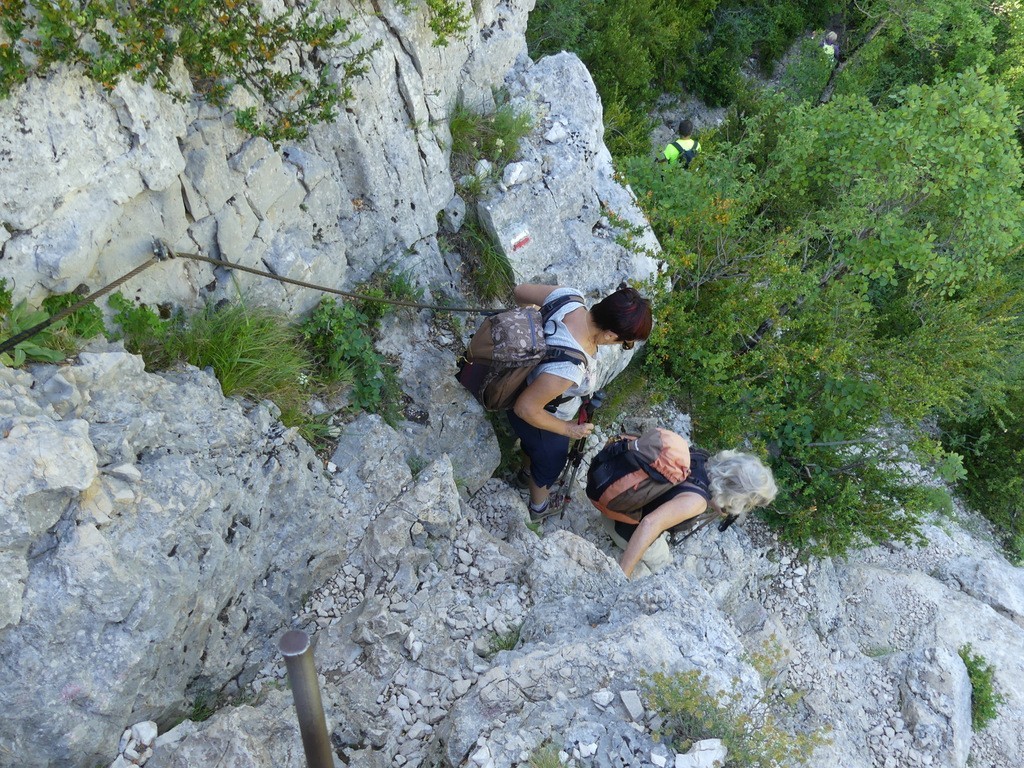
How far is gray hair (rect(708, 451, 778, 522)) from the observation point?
4.52 metres

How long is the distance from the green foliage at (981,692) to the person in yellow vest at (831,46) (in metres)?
9.67

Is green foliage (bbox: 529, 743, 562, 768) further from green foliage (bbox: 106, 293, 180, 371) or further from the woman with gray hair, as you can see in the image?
green foliage (bbox: 106, 293, 180, 371)

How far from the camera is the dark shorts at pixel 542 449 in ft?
16.1

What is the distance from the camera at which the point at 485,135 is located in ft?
19.8

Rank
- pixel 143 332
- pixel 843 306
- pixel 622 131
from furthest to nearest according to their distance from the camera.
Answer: pixel 622 131
pixel 843 306
pixel 143 332

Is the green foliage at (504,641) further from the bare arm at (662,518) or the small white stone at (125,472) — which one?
the small white stone at (125,472)

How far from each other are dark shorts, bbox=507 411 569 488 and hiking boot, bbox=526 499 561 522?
29 centimetres

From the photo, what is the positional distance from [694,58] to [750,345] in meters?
6.93

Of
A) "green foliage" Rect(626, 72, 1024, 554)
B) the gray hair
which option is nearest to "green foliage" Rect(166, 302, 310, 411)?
the gray hair

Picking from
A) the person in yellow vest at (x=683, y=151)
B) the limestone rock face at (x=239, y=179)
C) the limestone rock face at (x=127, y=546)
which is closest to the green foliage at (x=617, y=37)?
the person in yellow vest at (x=683, y=151)

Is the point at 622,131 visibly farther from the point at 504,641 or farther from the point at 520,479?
the point at 504,641

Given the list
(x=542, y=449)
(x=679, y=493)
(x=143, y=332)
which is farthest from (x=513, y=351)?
(x=143, y=332)

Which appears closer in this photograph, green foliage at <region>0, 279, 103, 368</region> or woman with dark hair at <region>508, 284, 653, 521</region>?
green foliage at <region>0, 279, 103, 368</region>

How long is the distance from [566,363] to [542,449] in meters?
0.96
